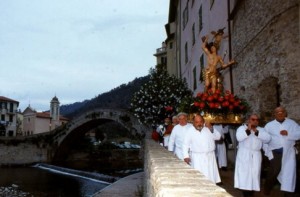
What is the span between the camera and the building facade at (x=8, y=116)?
234ft

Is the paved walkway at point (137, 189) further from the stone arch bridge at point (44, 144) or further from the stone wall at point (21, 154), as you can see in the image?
the stone wall at point (21, 154)

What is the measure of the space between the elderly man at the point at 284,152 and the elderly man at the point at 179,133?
2005 millimetres

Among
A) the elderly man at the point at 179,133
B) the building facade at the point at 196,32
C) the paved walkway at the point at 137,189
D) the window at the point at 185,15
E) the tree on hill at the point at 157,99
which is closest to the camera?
the paved walkway at the point at 137,189

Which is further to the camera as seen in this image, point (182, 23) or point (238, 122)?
point (182, 23)

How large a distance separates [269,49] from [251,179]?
351cm

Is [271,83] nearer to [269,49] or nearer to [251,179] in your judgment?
[269,49]

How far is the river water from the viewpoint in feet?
69.9

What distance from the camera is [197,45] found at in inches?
829

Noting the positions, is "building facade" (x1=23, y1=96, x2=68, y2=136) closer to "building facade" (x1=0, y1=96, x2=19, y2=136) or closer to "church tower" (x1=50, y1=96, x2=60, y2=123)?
"church tower" (x1=50, y1=96, x2=60, y2=123)

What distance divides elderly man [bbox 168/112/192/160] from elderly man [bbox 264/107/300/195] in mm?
2005

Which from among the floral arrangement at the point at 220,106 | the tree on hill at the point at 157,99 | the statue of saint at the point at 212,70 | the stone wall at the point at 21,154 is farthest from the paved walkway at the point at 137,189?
the stone wall at the point at 21,154

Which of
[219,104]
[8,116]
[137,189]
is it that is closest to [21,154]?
[137,189]

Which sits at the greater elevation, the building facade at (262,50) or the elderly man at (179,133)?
the building facade at (262,50)

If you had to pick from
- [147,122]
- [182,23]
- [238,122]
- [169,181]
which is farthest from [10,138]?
[169,181]
